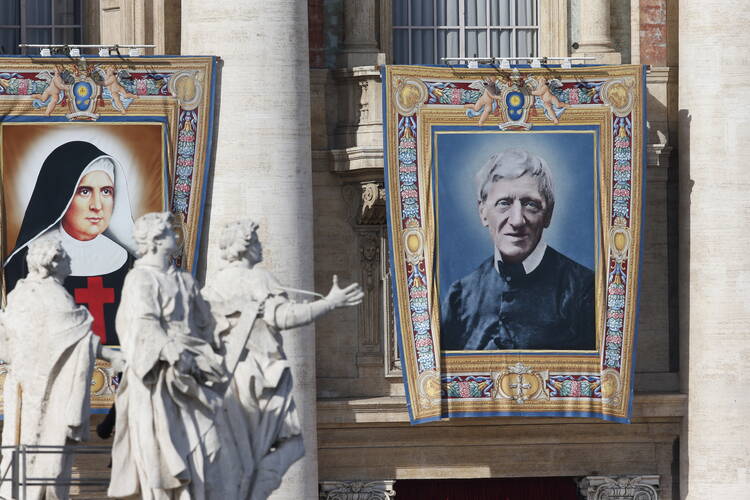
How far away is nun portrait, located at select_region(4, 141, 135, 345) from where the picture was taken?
3156 centimetres

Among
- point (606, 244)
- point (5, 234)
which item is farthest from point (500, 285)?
point (5, 234)

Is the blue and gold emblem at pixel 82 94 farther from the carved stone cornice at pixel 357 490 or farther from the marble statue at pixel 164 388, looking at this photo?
the marble statue at pixel 164 388

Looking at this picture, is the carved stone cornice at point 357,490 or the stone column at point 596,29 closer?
the carved stone cornice at point 357,490

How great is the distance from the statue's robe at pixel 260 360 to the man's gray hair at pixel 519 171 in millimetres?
10581

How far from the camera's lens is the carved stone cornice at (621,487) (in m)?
33.5

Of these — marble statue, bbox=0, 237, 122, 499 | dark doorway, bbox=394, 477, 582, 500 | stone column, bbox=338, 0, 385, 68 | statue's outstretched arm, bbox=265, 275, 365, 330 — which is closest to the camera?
statue's outstretched arm, bbox=265, 275, 365, 330

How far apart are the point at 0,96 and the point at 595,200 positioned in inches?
300

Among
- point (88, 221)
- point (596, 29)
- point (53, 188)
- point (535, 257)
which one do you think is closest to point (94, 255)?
point (88, 221)

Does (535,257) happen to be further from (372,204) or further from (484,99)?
(372,204)

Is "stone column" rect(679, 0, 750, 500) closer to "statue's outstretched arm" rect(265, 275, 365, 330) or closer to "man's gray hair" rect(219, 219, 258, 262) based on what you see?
"statue's outstretched arm" rect(265, 275, 365, 330)

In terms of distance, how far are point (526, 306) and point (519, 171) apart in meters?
1.73

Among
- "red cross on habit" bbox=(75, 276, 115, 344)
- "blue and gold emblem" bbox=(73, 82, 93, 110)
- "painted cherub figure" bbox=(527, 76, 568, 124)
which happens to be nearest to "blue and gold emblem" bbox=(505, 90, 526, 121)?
"painted cherub figure" bbox=(527, 76, 568, 124)

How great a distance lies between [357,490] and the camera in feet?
109

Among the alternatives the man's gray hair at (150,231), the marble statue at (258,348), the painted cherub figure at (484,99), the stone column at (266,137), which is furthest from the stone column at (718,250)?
the man's gray hair at (150,231)
